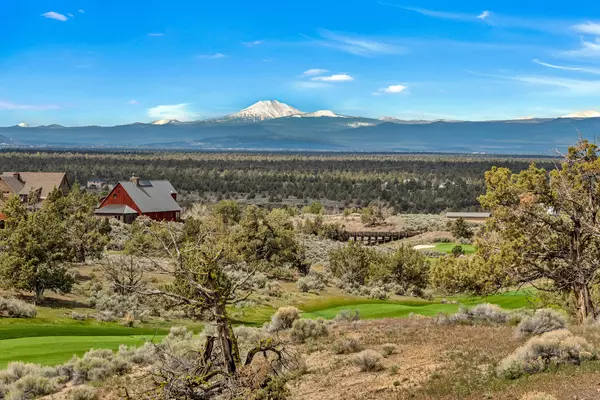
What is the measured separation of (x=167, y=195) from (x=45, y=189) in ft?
47.1

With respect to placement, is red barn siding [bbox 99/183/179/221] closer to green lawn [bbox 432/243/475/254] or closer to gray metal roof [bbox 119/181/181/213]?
gray metal roof [bbox 119/181/181/213]

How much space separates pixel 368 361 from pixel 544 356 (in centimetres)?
441

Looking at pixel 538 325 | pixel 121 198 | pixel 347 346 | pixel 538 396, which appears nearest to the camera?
pixel 538 396

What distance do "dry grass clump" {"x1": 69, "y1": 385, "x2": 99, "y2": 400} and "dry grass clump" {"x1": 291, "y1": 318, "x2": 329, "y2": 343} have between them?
7509 millimetres

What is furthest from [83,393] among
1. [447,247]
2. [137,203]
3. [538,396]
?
[447,247]

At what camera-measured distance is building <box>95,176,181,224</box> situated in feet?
227

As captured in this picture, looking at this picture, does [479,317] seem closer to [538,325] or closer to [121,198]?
[538,325]

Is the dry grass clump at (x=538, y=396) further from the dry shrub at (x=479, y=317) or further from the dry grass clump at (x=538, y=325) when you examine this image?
the dry shrub at (x=479, y=317)

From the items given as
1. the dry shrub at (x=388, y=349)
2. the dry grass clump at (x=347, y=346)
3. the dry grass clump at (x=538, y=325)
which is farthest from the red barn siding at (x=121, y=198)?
the dry grass clump at (x=538, y=325)

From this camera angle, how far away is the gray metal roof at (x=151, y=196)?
231 feet

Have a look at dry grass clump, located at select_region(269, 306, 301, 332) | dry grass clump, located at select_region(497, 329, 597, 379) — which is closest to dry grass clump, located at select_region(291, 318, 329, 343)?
dry grass clump, located at select_region(269, 306, 301, 332)

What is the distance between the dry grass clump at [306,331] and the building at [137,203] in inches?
1904

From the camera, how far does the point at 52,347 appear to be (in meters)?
20.7

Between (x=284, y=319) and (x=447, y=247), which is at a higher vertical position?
(x=284, y=319)
